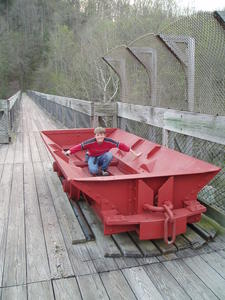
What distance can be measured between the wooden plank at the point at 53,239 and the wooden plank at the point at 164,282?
24.1 inches

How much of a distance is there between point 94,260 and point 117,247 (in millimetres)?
271

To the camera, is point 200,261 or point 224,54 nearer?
point 200,261

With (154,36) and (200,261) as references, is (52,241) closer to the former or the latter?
(200,261)

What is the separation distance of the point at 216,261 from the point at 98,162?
2085mm

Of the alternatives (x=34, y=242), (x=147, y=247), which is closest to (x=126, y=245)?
(x=147, y=247)

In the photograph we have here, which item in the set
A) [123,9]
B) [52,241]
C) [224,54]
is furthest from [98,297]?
[123,9]

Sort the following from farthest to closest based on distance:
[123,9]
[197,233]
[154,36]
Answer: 1. [123,9]
2. [154,36]
3. [197,233]

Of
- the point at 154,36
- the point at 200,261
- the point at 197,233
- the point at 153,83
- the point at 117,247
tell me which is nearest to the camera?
the point at 200,261

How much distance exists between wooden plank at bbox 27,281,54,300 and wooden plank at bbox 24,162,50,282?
58 millimetres

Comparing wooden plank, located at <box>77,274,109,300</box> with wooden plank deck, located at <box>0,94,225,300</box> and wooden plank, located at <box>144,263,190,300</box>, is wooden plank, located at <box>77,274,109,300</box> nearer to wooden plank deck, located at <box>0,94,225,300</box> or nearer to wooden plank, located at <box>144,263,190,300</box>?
wooden plank deck, located at <box>0,94,225,300</box>

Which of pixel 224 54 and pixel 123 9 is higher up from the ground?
pixel 123 9

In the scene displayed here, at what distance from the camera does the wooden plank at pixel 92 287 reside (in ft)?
7.27

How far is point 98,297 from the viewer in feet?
7.23

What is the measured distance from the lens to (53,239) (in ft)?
9.85
